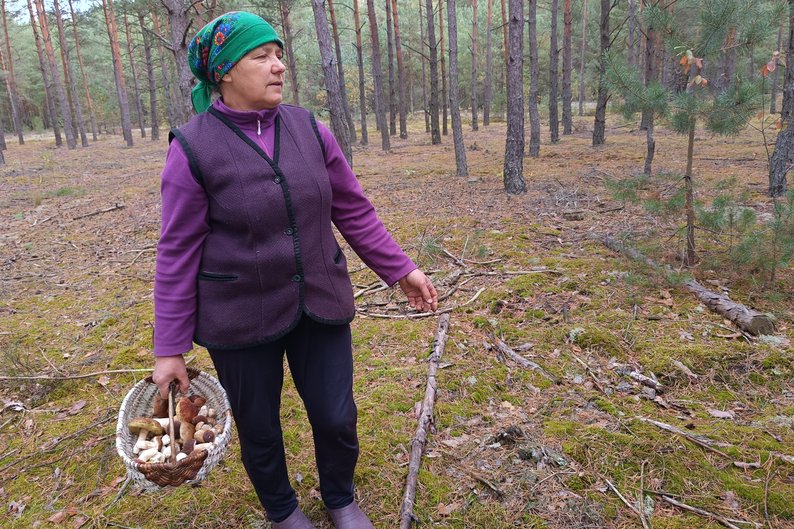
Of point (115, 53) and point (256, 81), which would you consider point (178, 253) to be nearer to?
point (256, 81)

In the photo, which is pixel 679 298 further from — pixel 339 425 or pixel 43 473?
pixel 43 473

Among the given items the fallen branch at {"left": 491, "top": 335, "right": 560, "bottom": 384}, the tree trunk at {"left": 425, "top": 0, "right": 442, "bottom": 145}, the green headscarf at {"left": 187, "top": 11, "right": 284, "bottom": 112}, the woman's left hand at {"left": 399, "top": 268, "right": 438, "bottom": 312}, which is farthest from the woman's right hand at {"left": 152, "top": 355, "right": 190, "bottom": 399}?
the tree trunk at {"left": 425, "top": 0, "right": 442, "bottom": 145}

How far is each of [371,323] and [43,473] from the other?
249 centimetres

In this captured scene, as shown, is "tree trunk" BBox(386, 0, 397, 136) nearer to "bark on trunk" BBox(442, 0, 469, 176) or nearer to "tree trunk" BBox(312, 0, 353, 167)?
"bark on trunk" BBox(442, 0, 469, 176)

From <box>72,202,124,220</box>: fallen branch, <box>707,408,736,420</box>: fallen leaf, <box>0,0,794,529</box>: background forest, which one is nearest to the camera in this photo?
<box>0,0,794,529</box>: background forest

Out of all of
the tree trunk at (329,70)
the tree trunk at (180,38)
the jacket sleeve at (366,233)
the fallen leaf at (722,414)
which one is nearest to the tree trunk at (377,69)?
the tree trunk at (329,70)

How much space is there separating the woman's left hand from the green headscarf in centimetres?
104

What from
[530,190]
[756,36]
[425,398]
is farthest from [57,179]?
[756,36]

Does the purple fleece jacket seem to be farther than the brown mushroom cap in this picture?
No

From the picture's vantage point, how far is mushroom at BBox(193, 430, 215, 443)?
2.05m

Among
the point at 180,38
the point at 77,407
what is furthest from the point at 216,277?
the point at 180,38

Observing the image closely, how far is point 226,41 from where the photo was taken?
1657 millimetres

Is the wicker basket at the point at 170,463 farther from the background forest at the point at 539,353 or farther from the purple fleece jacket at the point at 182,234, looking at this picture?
the background forest at the point at 539,353

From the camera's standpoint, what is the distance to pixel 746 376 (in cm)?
Answer: 318
